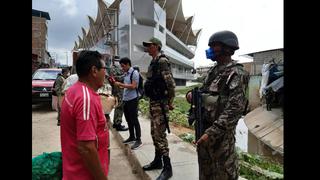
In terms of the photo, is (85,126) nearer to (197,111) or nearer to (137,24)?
(197,111)

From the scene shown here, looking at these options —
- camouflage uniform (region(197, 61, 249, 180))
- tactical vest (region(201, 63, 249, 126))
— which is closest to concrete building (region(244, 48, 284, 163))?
camouflage uniform (region(197, 61, 249, 180))

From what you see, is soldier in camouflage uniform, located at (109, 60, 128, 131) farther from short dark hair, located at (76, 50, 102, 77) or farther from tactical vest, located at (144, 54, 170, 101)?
short dark hair, located at (76, 50, 102, 77)

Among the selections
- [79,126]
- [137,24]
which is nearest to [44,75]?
[79,126]

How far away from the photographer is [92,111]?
1.69 m

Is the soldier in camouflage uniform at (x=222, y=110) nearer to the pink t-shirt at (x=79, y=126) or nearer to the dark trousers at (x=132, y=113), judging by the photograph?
the pink t-shirt at (x=79, y=126)

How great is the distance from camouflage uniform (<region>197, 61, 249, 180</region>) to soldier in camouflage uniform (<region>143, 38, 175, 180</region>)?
3.89 ft

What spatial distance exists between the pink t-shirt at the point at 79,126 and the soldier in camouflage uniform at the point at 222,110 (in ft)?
2.87

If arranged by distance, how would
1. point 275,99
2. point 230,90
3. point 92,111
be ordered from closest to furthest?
point 92,111
point 230,90
point 275,99

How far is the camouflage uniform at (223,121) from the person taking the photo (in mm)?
2260

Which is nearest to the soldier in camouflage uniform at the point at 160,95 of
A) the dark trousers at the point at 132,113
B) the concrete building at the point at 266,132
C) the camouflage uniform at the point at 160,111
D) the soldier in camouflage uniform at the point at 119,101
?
the camouflage uniform at the point at 160,111

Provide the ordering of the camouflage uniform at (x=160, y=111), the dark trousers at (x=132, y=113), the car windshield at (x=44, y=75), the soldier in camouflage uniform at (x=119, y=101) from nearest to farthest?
the camouflage uniform at (x=160, y=111) < the dark trousers at (x=132, y=113) < the soldier in camouflage uniform at (x=119, y=101) < the car windshield at (x=44, y=75)
